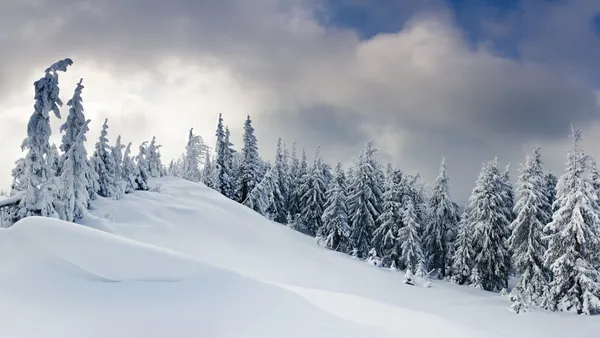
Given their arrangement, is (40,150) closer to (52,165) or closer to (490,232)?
(52,165)

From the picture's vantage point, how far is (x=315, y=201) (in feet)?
171

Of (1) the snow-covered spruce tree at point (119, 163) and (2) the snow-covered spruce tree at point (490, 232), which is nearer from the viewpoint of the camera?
(1) the snow-covered spruce tree at point (119, 163)

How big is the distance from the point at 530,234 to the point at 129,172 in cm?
3449

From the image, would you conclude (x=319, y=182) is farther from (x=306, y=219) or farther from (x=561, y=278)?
(x=561, y=278)

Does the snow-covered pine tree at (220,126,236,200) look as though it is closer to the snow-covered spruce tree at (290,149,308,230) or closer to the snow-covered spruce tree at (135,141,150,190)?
the snow-covered spruce tree at (290,149,308,230)

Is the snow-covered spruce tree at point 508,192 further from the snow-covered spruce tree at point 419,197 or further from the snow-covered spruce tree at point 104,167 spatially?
the snow-covered spruce tree at point 104,167

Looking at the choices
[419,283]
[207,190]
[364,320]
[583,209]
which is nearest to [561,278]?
[583,209]

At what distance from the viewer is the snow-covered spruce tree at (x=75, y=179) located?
1866cm

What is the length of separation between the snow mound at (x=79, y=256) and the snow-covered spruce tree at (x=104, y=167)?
17767mm

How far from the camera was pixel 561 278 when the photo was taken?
28.5 meters

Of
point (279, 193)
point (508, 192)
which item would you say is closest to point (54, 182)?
point (279, 193)

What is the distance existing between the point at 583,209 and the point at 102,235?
31993 mm

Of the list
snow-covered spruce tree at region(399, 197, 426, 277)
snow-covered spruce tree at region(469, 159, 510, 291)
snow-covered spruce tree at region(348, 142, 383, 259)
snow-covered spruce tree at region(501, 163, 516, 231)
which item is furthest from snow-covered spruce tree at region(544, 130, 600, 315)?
snow-covered spruce tree at region(348, 142, 383, 259)

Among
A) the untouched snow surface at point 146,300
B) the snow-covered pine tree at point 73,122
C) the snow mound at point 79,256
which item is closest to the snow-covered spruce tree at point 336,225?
the snow-covered pine tree at point 73,122
